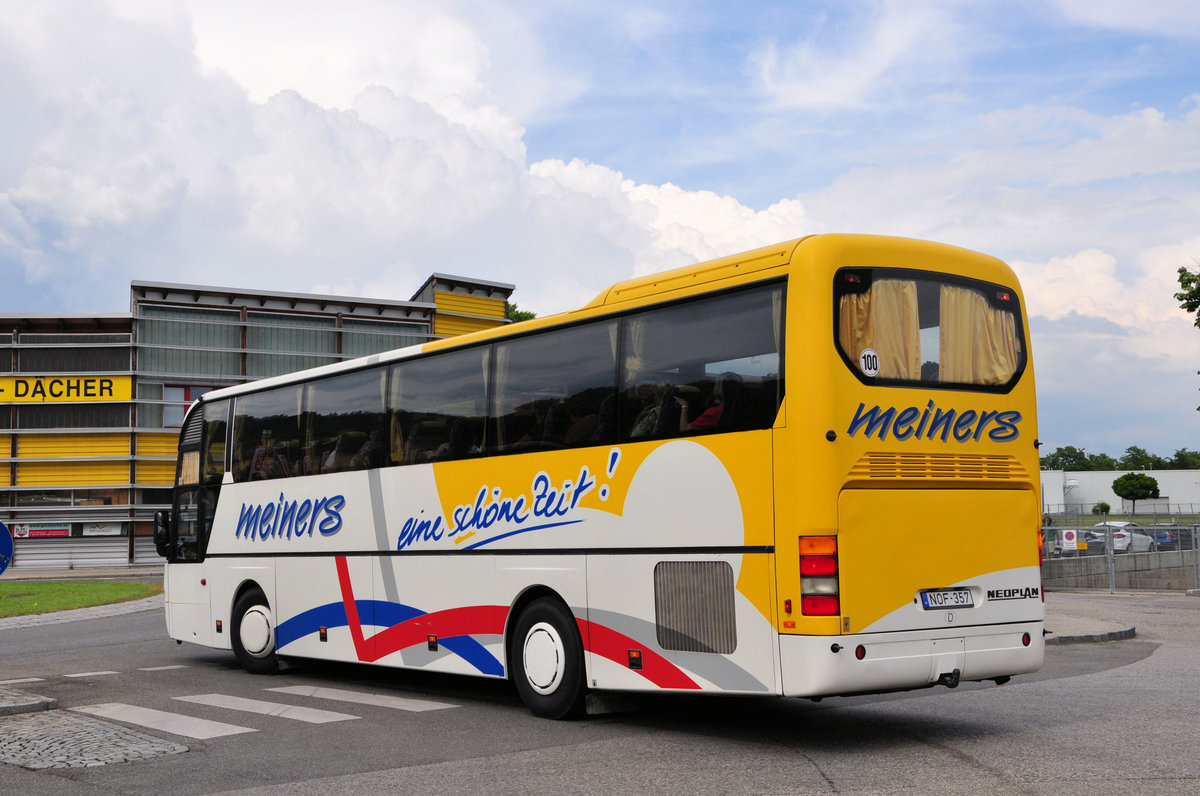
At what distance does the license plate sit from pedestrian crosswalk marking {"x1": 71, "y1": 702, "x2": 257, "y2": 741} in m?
5.32

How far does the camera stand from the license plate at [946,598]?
8.66m

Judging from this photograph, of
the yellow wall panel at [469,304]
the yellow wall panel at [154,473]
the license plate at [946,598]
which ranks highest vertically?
the yellow wall panel at [469,304]

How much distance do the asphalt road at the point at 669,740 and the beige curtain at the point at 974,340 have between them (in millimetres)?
2631

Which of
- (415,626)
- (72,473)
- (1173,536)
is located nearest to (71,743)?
(415,626)

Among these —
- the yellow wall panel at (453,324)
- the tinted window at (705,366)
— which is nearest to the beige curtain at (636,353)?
the tinted window at (705,366)

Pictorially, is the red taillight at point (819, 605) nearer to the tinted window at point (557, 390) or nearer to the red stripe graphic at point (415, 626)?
Answer: the tinted window at point (557, 390)

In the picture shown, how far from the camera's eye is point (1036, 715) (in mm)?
10070

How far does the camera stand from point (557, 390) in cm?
1047

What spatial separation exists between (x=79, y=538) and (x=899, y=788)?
4080 cm

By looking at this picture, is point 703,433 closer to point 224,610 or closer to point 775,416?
point 775,416

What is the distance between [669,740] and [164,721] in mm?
4349

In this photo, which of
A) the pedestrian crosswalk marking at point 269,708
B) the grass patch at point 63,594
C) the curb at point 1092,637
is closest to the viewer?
the pedestrian crosswalk marking at point 269,708

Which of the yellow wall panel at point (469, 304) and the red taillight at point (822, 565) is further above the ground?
the yellow wall panel at point (469, 304)

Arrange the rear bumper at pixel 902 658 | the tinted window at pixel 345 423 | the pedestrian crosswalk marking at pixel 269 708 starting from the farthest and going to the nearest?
the tinted window at pixel 345 423
the pedestrian crosswalk marking at pixel 269 708
the rear bumper at pixel 902 658
